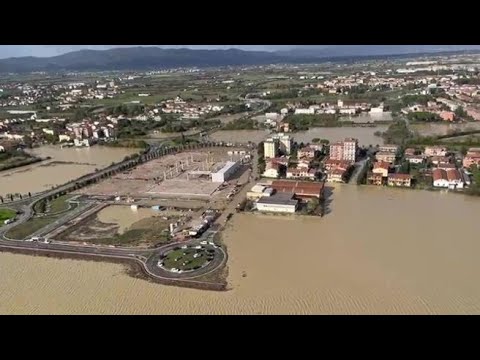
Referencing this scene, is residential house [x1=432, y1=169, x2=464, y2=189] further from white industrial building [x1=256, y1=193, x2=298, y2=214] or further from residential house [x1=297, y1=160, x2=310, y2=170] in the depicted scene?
white industrial building [x1=256, y1=193, x2=298, y2=214]

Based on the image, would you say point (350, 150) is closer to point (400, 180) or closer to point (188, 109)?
point (400, 180)

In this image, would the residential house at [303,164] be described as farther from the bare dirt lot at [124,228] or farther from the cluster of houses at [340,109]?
the cluster of houses at [340,109]

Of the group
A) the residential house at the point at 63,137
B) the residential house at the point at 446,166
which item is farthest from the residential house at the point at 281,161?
the residential house at the point at 63,137

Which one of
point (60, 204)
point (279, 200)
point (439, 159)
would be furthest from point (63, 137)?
point (439, 159)

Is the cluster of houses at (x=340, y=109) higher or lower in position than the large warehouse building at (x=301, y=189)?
higher

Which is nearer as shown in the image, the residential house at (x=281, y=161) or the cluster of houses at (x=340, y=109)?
the residential house at (x=281, y=161)
